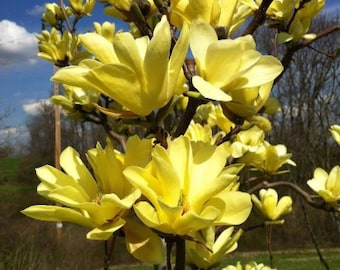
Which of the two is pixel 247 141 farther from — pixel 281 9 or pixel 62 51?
pixel 62 51

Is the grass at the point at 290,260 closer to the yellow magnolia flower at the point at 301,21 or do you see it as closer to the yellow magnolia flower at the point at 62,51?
the yellow magnolia flower at the point at 62,51

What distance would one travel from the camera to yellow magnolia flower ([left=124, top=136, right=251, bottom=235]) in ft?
1.22

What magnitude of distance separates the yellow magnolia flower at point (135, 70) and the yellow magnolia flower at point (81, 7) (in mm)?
855

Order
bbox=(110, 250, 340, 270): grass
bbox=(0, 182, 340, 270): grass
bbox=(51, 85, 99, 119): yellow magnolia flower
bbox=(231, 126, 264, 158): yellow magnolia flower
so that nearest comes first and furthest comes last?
bbox=(231, 126, 264, 158): yellow magnolia flower < bbox=(51, 85, 99, 119): yellow magnolia flower < bbox=(0, 182, 340, 270): grass < bbox=(110, 250, 340, 270): grass

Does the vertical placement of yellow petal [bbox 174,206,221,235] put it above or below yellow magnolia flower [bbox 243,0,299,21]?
below

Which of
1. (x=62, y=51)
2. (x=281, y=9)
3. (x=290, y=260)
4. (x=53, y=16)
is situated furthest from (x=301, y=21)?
(x=290, y=260)

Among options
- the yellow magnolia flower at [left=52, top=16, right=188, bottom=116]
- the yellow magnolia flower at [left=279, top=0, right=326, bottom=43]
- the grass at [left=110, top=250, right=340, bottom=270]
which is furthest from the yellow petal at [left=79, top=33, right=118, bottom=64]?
the grass at [left=110, top=250, right=340, bottom=270]

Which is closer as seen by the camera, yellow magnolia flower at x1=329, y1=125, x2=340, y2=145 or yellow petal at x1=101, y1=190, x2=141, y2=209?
yellow petal at x1=101, y1=190, x2=141, y2=209

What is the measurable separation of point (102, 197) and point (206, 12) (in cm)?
20

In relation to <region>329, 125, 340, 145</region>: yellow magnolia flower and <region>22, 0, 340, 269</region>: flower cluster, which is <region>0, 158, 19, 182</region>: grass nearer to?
<region>329, 125, 340, 145</region>: yellow magnolia flower

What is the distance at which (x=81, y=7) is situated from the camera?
1241 millimetres

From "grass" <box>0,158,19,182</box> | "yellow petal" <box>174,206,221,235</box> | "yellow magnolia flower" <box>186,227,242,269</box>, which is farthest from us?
"grass" <box>0,158,19,182</box>

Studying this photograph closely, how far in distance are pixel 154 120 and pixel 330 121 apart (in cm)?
995

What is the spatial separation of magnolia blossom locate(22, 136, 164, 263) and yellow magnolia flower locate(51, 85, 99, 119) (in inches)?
20.5
